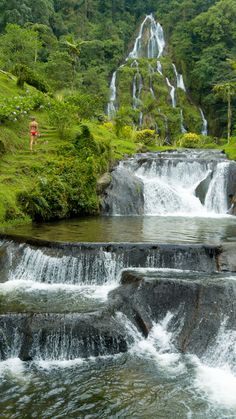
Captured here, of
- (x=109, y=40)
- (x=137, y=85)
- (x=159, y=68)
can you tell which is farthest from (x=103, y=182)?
(x=109, y=40)

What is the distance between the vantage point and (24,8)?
48438 millimetres

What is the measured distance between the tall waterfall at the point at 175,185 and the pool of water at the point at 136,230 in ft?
7.36

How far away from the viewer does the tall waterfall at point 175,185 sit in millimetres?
19203

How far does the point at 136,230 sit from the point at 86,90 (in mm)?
31632

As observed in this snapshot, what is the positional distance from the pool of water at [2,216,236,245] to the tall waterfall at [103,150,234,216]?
2.24m

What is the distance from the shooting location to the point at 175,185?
21.4 m

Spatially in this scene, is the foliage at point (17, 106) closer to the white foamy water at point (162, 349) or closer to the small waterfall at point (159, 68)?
the white foamy water at point (162, 349)

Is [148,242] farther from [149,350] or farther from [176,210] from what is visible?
[176,210]

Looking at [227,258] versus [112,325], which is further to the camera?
[227,258]

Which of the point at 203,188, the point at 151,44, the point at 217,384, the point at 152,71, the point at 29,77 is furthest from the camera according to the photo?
the point at 151,44

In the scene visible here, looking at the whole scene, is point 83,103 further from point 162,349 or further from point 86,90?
point 86,90

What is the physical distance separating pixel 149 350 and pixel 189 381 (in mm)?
1206

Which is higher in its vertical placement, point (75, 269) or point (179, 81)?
point (179, 81)

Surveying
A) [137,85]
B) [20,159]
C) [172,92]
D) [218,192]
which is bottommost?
[218,192]
